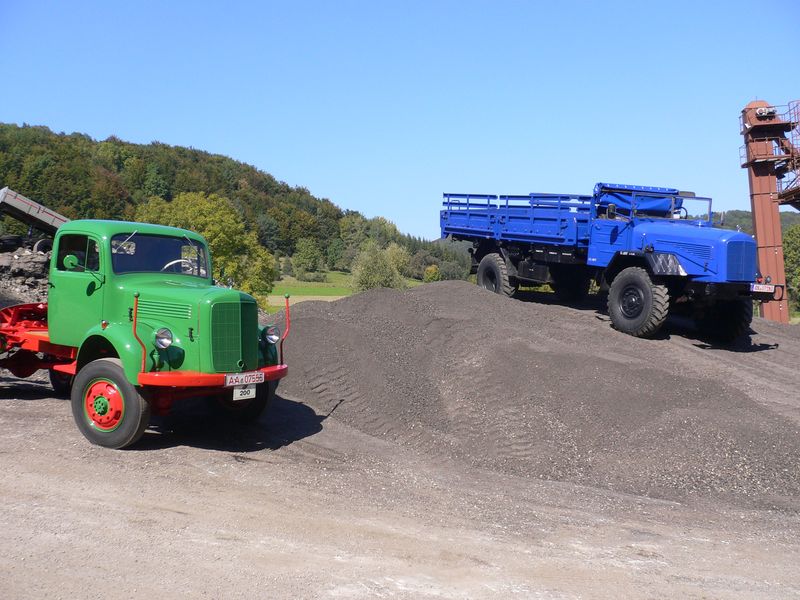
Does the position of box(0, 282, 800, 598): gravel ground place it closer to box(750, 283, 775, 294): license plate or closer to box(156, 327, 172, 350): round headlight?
box(156, 327, 172, 350): round headlight

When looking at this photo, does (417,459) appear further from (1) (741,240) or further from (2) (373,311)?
(1) (741,240)

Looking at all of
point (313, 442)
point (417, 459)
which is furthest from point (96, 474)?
point (417, 459)

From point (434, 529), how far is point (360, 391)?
5051 millimetres

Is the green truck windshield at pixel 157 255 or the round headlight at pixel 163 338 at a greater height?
the green truck windshield at pixel 157 255

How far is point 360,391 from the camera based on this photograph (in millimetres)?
11156

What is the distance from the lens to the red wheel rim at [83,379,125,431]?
7820 millimetres

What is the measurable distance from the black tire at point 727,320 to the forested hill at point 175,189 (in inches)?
1219

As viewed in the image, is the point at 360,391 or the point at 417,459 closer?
the point at 417,459

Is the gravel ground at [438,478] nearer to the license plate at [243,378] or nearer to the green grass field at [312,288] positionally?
the license plate at [243,378]

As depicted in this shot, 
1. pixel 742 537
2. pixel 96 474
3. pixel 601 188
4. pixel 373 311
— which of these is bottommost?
pixel 742 537

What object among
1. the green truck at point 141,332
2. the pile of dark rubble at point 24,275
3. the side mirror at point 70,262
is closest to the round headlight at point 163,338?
the green truck at point 141,332

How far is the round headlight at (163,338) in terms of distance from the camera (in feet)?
24.9

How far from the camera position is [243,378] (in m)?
7.97

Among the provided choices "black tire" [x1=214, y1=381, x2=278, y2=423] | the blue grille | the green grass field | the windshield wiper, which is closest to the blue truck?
the blue grille
